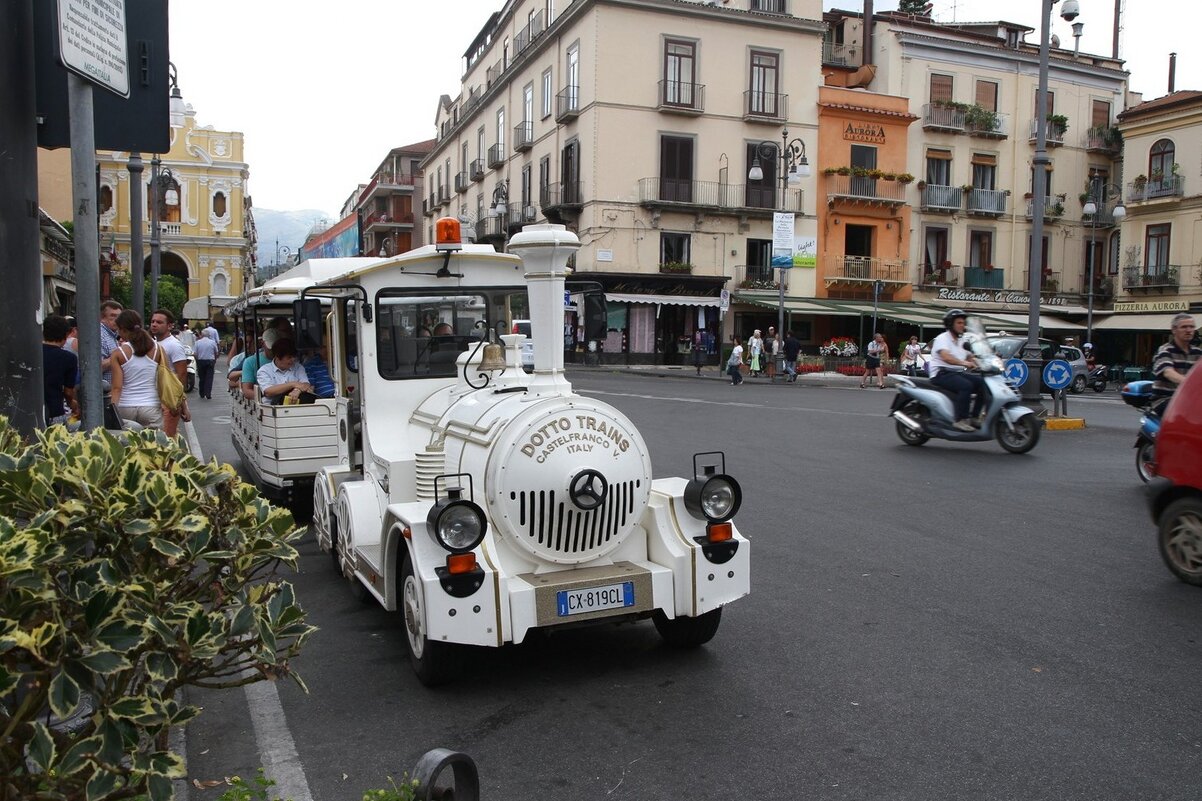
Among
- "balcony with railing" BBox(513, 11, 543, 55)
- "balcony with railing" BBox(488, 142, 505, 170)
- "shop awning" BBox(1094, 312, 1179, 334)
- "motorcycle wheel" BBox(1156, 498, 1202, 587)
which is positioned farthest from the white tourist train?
"balcony with railing" BBox(488, 142, 505, 170)

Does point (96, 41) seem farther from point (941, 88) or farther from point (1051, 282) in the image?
point (1051, 282)

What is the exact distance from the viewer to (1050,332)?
138ft

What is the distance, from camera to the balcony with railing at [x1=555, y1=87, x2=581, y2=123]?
123 ft

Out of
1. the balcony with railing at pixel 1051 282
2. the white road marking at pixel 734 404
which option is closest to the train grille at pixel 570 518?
the white road marking at pixel 734 404

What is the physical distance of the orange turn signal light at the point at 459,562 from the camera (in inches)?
169

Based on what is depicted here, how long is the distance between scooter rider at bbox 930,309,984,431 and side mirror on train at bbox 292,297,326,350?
8.85 m

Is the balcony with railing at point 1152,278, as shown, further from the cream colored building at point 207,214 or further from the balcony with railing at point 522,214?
the cream colored building at point 207,214

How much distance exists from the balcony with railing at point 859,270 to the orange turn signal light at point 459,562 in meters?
37.2

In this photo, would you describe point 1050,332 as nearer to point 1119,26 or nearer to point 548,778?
point 1119,26

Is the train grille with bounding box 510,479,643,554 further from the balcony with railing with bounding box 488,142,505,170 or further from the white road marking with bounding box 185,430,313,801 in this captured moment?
the balcony with railing with bounding box 488,142,505,170

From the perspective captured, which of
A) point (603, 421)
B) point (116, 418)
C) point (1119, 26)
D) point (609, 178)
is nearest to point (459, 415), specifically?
point (603, 421)

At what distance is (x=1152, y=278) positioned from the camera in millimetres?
40656

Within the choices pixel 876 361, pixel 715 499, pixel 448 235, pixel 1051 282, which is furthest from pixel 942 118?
pixel 715 499

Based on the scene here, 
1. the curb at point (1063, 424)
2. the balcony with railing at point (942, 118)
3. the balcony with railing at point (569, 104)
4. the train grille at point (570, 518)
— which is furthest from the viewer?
the balcony with railing at point (942, 118)
